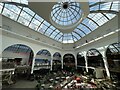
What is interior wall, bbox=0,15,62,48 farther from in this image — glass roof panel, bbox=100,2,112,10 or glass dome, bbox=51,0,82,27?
glass roof panel, bbox=100,2,112,10

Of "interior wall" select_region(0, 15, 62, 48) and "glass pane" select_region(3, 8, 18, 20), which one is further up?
"glass pane" select_region(3, 8, 18, 20)

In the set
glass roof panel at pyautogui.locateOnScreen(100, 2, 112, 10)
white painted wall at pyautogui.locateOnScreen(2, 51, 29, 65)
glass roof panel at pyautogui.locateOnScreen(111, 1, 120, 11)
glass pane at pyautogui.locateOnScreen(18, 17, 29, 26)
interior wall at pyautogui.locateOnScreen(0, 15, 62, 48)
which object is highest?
glass roof panel at pyautogui.locateOnScreen(100, 2, 112, 10)

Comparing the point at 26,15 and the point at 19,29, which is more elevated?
the point at 26,15

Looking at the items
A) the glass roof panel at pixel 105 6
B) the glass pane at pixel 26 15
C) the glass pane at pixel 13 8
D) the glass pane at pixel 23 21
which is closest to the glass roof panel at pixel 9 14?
the glass pane at pixel 13 8

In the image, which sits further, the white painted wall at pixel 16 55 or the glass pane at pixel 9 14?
the white painted wall at pixel 16 55

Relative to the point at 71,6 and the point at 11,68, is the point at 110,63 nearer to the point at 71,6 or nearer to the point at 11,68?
the point at 71,6

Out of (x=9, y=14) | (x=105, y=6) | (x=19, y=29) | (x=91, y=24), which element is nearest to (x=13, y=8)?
(x=9, y=14)

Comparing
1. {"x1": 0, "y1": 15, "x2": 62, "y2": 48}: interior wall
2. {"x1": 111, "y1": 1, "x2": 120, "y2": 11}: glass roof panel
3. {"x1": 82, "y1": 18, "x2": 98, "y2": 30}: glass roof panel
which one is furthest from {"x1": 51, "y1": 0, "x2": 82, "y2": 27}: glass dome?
{"x1": 111, "y1": 1, "x2": 120, "y2": 11}: glass roof panel

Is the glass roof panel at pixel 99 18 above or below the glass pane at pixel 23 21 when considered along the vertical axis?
above

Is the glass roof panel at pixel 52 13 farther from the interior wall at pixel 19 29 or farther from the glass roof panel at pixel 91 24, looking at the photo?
the interior wall at pixel 19 29

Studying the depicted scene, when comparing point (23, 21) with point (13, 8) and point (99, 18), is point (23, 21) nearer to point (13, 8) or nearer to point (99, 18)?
point (13, 8)

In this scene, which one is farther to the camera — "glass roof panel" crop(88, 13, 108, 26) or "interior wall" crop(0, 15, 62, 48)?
"glass roof panel" crop(88, 13, 108, 26)

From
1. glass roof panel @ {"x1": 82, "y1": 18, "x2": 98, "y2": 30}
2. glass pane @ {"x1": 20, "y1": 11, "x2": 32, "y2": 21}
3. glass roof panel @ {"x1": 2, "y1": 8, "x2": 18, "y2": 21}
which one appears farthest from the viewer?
glass roof panel @ {"x1": 82, "y1": 18, "x2": 98, "y2": 30}

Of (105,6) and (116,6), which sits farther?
(105,6)
